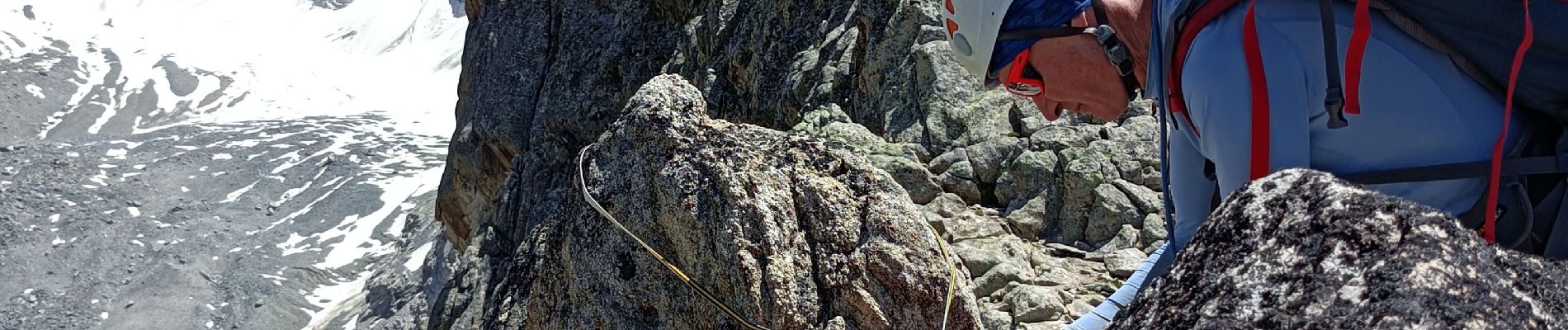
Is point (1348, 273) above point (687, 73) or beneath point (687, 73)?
above

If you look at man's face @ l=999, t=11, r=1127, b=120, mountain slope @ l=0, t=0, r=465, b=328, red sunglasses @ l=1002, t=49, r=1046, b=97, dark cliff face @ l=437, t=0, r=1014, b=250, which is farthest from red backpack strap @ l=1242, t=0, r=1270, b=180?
mountain slope @ l=0, t=0, r=465, b=328

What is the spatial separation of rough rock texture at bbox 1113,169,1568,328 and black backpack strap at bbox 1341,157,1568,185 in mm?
753

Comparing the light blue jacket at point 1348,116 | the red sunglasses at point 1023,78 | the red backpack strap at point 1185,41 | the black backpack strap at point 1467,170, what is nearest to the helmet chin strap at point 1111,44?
the red sunglasses at point 1023,78

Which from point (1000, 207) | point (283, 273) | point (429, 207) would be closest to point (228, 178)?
point (283, 273)

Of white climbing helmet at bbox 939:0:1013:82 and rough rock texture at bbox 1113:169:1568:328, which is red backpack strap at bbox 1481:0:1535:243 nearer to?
rough rock texture at bbox 1113:169:1568:328

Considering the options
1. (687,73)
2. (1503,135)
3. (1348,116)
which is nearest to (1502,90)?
(1503,135)

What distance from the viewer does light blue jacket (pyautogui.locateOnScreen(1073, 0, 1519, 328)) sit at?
2658 millimetres

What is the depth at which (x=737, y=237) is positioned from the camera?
6629mm

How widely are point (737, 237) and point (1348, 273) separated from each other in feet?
16.2

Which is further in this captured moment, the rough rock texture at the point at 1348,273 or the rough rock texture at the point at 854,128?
the rough rock texture at the point at 854,128

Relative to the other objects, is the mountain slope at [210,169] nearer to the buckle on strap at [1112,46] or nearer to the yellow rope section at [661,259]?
the yellow rope section at [661,259]

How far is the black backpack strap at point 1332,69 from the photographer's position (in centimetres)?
265

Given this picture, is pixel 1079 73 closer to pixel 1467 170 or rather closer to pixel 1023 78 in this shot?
pixel 1023 78

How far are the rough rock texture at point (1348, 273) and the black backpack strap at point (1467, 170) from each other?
0.75m
